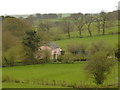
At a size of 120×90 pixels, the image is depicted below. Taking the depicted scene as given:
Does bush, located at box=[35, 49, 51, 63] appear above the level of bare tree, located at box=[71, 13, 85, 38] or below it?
below

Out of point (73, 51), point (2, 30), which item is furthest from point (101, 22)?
point (2, 30)

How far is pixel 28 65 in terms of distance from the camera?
4022 centimetres

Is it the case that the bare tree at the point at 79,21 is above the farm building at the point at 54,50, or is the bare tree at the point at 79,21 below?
above

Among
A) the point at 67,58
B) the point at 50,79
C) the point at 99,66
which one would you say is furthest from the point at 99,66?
the point at 67,58

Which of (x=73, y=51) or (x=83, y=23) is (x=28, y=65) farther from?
(x=83, y=23)

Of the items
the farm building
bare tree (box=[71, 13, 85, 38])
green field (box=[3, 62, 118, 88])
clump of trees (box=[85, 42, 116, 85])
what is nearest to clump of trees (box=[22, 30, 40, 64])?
the farm building

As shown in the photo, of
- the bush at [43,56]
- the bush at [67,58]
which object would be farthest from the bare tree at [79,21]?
the bush at [43,56]

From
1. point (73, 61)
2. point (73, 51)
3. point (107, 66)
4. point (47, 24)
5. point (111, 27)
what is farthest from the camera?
point (47, 24)

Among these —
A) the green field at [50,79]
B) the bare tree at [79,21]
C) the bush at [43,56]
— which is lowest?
the green field at [50,79]

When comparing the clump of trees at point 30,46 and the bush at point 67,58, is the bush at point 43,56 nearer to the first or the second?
the clump of trees at point 30,46

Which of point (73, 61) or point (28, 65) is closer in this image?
point (28, 65)

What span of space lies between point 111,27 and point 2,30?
171ft

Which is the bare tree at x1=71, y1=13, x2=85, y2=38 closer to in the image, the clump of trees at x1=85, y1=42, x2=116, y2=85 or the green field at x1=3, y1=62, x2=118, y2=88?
the green field at x1=3, y1=62, x2=118, y2=88

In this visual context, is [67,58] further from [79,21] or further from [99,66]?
[79,21]
